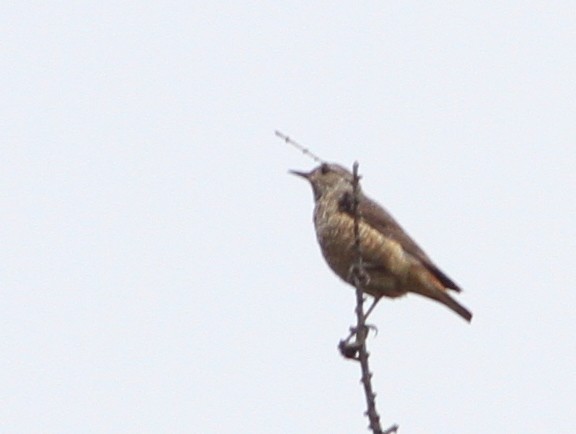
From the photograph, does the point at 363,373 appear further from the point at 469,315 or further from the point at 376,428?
the point at 469,315

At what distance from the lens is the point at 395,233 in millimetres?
9680

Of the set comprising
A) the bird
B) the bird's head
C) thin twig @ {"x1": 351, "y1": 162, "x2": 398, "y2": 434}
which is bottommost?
thin twig @ {"x1": 351, "y1": 162, "x2": 398, "y2": 434}

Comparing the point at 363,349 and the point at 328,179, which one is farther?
the point at 328,179

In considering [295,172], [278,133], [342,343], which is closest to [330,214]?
[295,172]

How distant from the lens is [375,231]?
9555 mm

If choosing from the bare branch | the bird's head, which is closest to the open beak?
the bird's head

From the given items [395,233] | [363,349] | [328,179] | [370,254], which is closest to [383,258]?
[370,254]

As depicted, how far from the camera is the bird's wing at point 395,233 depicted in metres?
9.48

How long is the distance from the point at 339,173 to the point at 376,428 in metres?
5.59

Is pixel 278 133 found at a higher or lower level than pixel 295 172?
lower

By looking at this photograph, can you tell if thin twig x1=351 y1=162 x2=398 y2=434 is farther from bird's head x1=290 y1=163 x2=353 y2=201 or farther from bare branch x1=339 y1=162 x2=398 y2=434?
bird's head x1=290 y1=163 x2=353 y2=201

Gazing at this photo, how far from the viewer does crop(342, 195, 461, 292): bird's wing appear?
31.1ft

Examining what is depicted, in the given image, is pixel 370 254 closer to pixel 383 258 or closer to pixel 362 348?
pixel 383 258

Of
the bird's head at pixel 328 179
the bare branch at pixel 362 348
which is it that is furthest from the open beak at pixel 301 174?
the bare branch at pixel 362 348
